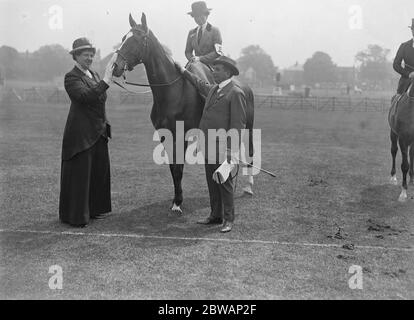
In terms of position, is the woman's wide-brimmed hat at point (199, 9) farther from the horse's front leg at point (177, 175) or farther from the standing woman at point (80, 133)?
the horse's front leg at point (177, 175)

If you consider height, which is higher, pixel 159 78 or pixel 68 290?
pixel 159 78

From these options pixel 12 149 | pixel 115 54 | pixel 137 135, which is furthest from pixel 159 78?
pixel 137 135

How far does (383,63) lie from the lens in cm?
8481

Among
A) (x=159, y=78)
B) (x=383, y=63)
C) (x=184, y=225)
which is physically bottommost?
(x=184, y=225)

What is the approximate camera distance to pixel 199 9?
810 cm

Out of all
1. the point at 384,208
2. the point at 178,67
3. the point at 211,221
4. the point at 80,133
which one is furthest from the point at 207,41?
the point at 384,208

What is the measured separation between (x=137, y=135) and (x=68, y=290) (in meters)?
14.0

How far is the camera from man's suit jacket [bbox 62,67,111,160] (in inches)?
245

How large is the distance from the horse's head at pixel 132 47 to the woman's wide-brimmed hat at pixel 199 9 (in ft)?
5.76

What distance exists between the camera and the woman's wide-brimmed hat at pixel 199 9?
806cm

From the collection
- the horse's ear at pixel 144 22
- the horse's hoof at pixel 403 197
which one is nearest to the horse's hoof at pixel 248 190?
the horse's hoof at pixel 403 197

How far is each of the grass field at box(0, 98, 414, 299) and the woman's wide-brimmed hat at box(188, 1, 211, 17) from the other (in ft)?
10.5

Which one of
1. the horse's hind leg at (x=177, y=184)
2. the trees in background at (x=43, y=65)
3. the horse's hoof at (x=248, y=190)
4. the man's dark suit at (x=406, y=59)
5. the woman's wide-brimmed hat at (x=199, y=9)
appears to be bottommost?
the horse's hoof at (x=248, y=190)
